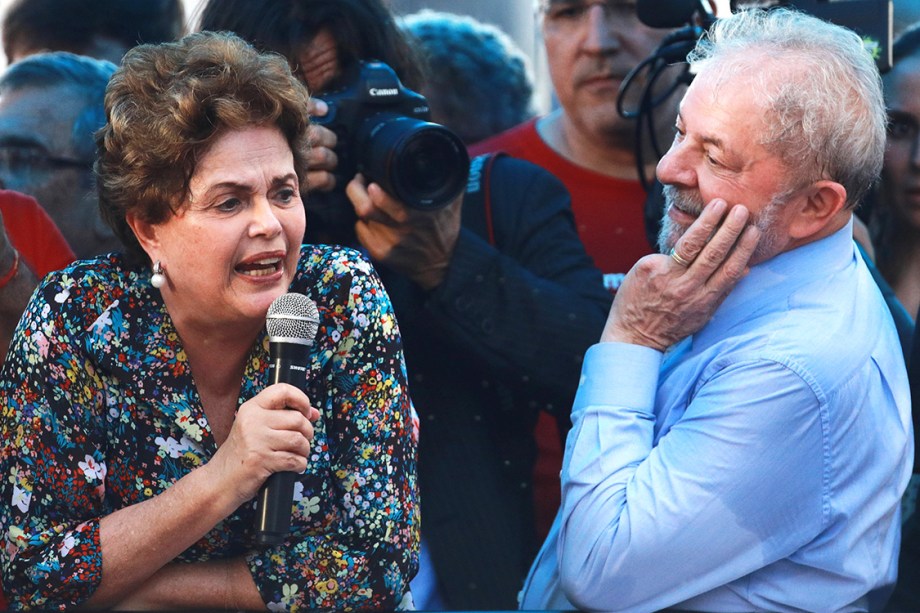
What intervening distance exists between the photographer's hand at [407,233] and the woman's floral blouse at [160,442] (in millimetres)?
233

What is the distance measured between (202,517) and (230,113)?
60cm

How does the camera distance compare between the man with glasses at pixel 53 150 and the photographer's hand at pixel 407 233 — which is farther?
the man with glasses at pixel 53 150

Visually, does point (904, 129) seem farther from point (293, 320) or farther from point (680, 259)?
point (293, 320)

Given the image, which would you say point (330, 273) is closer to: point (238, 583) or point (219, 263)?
point (219, 263)

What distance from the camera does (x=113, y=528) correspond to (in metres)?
1.88

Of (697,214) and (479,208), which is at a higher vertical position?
(697,214)

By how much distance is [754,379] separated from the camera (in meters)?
1.87

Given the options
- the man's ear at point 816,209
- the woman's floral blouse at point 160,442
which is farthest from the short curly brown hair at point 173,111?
the man's ear at point 816,209

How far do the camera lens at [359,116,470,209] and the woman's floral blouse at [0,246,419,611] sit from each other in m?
0.22

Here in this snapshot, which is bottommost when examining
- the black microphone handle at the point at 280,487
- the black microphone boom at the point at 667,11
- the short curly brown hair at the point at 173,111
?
the black microphone handle at the point at 280,487

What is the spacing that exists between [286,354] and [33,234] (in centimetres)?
86

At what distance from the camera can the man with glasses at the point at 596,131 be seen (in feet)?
8.66

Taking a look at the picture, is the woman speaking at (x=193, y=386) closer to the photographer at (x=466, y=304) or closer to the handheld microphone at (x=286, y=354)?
the handheld microphone at (x=286, y=354)

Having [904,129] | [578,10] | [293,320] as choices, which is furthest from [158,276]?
[904,129]
